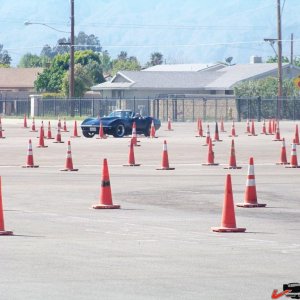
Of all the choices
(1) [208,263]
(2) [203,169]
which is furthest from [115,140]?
(1) [208,263]

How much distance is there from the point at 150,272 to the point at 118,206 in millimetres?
7695

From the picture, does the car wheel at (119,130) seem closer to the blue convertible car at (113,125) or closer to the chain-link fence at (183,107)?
the blue convertible car at (113,125)

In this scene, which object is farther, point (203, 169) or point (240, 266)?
point (203, 169)

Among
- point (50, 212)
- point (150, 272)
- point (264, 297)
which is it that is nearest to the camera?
point (264, 297)

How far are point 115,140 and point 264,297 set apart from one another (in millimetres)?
37520

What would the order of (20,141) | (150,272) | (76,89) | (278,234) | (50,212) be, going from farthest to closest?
1. (76,89)
2. (20,141)
3. (50,212)
4. (278,234)
5. (150,272)

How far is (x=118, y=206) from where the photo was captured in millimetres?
20172

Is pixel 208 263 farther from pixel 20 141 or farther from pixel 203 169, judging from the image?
pixel 20 141

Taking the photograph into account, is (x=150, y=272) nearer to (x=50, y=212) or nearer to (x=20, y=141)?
(x=50, y=212)

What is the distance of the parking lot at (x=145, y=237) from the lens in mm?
11578

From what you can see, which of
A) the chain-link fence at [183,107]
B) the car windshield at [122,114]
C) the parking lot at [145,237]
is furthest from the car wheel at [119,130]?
the chain-link fence at [183,107]

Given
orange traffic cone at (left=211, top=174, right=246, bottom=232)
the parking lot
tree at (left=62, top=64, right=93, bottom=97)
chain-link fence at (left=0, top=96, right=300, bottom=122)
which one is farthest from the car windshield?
tree at (left=62, top=64, right=93, bottom=97)

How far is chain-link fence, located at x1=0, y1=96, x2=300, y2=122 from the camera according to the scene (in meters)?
89.3

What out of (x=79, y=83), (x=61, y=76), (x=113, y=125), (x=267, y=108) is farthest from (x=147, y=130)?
(x=61, y=76)
